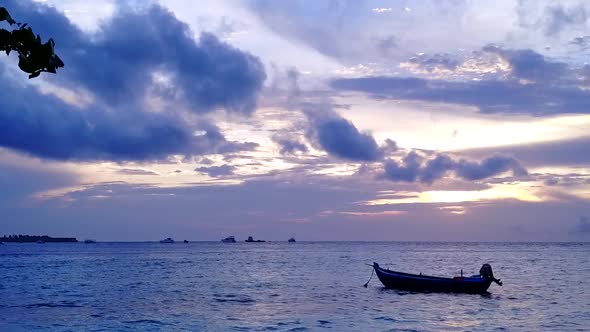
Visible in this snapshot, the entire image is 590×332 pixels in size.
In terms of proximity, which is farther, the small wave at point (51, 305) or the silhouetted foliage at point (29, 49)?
the small wave at point (51, 305)

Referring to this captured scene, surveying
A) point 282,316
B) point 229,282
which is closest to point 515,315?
point 282,316

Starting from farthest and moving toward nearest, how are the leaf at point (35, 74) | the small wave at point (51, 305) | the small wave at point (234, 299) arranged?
the small wave at point (234, 299) < the small wave at point (51, 305) < the leaf at point (35, 74)

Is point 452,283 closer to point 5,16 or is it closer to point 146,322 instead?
point 146,322

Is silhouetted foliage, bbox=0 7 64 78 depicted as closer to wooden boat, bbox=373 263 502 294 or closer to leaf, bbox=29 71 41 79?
leaf, bbox=29 71 41 79

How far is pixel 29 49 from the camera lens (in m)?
4.71

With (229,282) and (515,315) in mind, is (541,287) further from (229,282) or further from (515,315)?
(229,282)

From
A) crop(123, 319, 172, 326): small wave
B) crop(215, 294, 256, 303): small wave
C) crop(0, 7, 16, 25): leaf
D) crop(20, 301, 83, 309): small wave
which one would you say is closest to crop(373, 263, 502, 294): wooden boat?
crop(215, 294, 256, 303): small wave

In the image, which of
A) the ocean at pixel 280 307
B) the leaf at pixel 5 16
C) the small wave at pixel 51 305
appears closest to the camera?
the leaf at pixel 5 16

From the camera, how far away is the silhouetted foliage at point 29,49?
4648 mm

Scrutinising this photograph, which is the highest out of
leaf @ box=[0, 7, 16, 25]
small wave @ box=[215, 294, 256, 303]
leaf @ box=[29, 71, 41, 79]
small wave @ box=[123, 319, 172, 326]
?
leaf @ box=[0, 7, 16, 25]

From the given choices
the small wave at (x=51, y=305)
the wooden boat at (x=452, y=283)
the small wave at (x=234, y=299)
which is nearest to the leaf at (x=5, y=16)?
the small wave at (x=51, y=305)

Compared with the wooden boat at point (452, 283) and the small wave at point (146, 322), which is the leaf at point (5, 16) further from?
the wooden boat at point (452, 283)

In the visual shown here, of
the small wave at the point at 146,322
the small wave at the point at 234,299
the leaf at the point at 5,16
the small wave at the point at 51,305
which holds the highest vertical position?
the leaf at the point at 5,16

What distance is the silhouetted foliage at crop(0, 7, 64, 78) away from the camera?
465 centimetres
